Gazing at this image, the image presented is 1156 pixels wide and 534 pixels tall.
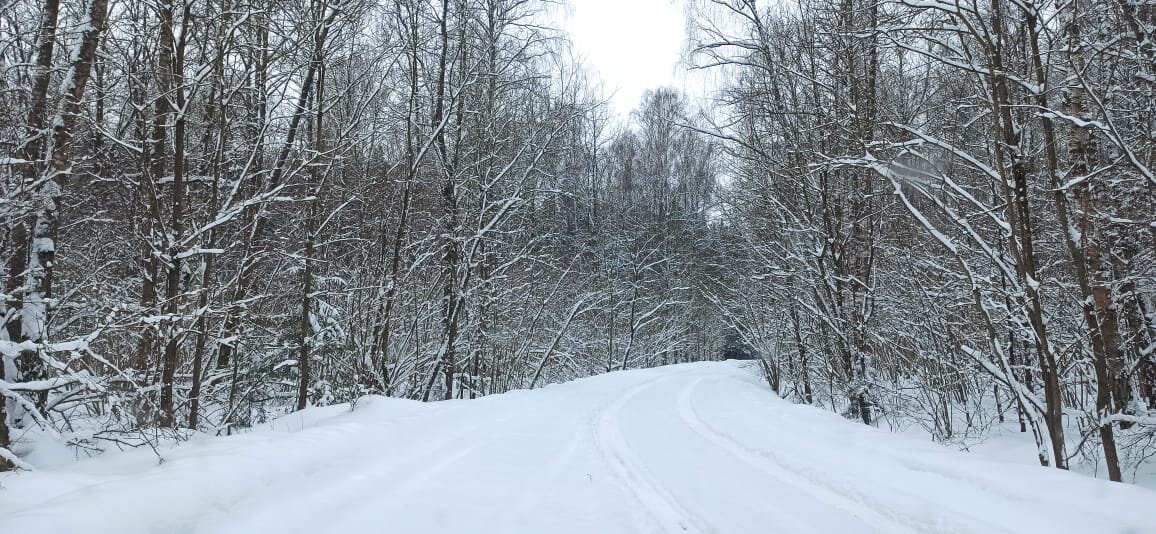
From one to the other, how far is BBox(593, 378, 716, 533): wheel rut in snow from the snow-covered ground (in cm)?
2

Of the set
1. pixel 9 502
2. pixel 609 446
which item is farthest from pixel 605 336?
pixel 9 502

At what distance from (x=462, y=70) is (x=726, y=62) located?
625 cm

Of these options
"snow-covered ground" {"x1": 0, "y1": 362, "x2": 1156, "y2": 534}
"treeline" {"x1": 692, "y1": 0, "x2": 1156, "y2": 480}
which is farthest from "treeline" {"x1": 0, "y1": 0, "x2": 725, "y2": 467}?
"treeline" {"x1": 692, "y1": 0, "x2": 1156, "y2": 480}

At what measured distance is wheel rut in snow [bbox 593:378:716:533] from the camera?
369cm

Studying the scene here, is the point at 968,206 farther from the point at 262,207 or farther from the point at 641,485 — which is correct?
the point at 262,207

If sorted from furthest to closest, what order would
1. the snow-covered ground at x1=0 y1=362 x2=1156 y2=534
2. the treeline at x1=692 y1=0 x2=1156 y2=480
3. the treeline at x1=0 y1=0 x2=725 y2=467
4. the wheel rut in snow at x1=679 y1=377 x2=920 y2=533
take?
the treeline at x1=0 y1=0 x2=725 y2=467
the treeline at x1=692 y1=0 x2=1156 y2=480
the wheel rut in snow at x1=679 y1=377 x2=920 y2=533
the snow-covered ground at x1=0 y1=362 x2=1156 y2=534

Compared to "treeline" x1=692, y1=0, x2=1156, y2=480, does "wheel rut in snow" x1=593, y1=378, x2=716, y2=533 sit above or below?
below

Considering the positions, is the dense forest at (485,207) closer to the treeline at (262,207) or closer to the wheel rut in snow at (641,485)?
the treeline at (262,207)

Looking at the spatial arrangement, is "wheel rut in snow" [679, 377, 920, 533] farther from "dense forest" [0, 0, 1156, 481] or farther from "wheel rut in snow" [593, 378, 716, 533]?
"dense forest" [0, 0, 1156, 481]

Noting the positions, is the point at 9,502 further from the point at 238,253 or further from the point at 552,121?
the point at 552,121

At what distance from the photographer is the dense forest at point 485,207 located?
5023 millimetres

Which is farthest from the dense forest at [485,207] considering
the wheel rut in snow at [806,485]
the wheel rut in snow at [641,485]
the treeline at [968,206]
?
the wheel rut in snow at [641,485]

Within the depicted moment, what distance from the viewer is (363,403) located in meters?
7.77

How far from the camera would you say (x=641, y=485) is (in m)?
4.68
